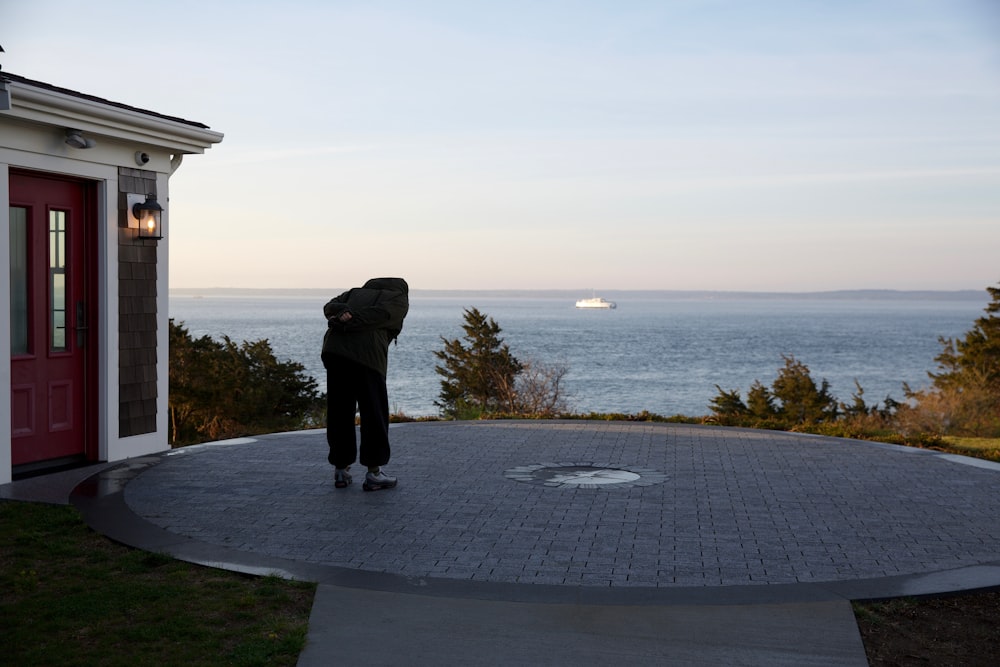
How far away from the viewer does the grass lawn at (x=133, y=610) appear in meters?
3.66

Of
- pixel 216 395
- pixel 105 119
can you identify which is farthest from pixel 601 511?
pixel 216 395

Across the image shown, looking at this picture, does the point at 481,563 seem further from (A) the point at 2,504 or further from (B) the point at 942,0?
(B) the point at 942,0

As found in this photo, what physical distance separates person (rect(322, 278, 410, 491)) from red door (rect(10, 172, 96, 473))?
101 inches

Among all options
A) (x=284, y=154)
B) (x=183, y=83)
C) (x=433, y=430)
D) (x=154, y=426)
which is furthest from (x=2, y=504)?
(x=284, y=154)

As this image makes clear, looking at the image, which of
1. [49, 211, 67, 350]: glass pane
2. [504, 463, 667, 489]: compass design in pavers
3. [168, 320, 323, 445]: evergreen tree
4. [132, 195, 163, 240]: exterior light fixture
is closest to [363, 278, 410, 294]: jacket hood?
[504, 463, 667, 489]: compass design in pavers

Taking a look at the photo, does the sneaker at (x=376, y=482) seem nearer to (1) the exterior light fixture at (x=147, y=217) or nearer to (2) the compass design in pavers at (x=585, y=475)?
(2) the compass design in pavers at (x=585, y=475)

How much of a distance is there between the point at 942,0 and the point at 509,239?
1635 inches

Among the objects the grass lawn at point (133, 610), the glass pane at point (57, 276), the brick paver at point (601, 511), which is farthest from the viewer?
the glass pane at point (57, 276)

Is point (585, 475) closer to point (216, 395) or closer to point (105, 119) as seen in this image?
point (105, 119)

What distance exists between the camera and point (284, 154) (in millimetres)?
29500

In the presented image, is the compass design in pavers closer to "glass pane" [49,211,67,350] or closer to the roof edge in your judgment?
"glass pane" [49,211,67,350]

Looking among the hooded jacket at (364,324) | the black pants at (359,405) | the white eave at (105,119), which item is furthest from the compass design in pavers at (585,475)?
the white eave at (105,119)

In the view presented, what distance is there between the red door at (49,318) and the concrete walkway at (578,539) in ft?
2.09

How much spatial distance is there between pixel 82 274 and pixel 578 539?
16.8 feet
